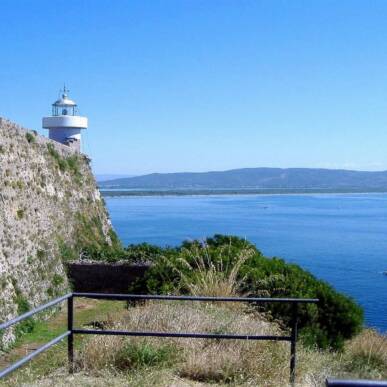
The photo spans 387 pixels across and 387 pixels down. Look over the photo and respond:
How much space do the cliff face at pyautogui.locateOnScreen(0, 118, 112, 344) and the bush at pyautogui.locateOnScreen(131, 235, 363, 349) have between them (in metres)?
2.37

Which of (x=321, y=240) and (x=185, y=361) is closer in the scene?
(x=185, y=361)

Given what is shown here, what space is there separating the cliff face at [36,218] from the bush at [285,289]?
2.37 meters

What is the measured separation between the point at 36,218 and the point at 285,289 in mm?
6483

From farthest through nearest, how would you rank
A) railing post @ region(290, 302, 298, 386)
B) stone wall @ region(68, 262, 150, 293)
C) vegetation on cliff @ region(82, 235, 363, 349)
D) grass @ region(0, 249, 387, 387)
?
1. stone wall @ region(68, 262, 150, 293)
2. vegetation on cliff @ region(82, 235, 363, 349)
3. railing post @ region(290, 302, 298, 386)
4. grass @ region(0, 249, 387, 387)

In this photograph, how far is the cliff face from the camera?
11.7 metres

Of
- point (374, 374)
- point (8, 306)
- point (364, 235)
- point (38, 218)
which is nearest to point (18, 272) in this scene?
point (8, 306)

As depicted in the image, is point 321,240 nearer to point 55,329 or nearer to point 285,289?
point 55,329

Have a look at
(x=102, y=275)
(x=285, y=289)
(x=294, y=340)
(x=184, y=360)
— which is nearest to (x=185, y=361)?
(x=184, y=360)

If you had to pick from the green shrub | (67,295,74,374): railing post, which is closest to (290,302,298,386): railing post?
(67,295,74,374): railing post

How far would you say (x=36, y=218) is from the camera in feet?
44.6

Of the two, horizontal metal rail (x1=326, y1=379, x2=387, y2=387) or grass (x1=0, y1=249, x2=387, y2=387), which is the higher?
horizontal metal rail (x1=326, y1=379, x2=387, y2=387)

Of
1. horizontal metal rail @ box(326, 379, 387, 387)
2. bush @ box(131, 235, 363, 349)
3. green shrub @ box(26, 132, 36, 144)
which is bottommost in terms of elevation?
bush @ box(131, 235, 363, 349)

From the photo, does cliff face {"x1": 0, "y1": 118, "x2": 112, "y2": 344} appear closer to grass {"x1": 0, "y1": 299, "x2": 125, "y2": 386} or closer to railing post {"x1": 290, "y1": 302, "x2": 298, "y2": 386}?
grass {"x1": 0, "y1": 299, "x2": 125, "y2": 386}

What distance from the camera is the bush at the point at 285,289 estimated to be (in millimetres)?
8938
